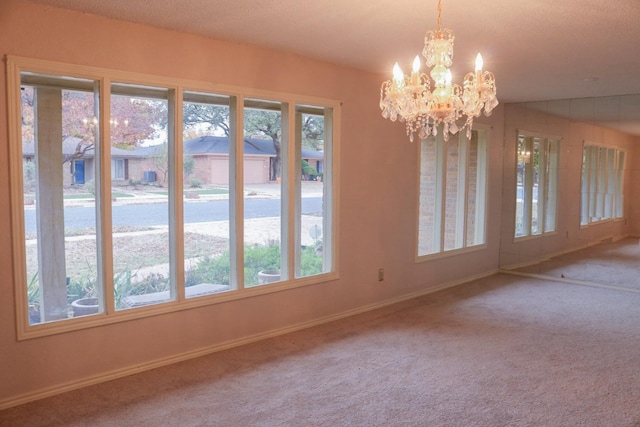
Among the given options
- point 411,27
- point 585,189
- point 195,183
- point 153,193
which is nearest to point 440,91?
point 411,27

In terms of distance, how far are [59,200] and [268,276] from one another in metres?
1.75

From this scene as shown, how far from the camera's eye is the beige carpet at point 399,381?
2.76 metres

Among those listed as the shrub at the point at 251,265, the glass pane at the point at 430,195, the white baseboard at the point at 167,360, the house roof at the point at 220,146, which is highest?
the house roof at the point at 220,146

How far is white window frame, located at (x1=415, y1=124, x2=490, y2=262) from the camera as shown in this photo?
228 inches

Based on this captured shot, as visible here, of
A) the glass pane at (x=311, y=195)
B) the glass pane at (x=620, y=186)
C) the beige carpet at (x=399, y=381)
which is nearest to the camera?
the beige carpet at (x=399, y=381)

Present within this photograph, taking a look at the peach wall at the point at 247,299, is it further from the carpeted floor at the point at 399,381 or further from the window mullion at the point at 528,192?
the window mullion at the point at 528,192

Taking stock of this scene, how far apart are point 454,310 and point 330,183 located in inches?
73.8

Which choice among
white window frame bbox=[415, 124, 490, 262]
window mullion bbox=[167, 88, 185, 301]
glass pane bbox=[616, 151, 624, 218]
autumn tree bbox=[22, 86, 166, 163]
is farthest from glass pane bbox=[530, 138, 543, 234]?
autumn tree bbox=[22, 86, 166, 163]

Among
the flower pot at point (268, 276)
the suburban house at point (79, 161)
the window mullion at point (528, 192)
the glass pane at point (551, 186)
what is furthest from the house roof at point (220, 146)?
the glass pane at point (551, 186)

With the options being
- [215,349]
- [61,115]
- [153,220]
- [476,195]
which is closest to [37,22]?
[61,115]

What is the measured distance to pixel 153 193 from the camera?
11.5 feet

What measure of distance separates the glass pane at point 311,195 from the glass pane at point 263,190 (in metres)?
0.22

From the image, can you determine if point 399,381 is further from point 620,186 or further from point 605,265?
point 620,186

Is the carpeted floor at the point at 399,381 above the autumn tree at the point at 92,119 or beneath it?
beneath
